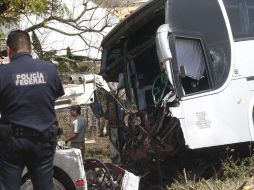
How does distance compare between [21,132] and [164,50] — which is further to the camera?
[164,50]

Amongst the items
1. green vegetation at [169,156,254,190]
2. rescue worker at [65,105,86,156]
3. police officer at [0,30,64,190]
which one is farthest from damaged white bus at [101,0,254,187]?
rescue worker at [65,105,86,156]

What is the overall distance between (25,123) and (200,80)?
3816 millimetres

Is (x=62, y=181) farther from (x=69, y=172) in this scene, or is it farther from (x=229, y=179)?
(x=229, y=179)

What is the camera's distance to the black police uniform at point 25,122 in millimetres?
5184

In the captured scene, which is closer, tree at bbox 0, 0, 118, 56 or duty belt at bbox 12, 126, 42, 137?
duty belt at bbox 12, 126, 42, 137

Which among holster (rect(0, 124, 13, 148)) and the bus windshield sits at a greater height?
the bus windshield

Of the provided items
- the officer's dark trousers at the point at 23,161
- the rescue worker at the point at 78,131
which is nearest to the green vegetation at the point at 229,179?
the officer's dark trousers at the point at 23,161

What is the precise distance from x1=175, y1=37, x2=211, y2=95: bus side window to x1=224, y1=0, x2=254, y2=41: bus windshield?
61 cm

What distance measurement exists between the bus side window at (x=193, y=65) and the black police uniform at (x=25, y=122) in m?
3.37

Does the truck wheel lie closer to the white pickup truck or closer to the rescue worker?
the white pickup truck

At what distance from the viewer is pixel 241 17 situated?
8.78m

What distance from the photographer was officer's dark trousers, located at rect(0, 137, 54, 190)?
5.18 m

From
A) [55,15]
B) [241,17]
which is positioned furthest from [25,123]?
[55,15]

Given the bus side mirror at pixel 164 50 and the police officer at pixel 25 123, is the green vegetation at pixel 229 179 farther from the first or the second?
the police officer at pixel 25 123
